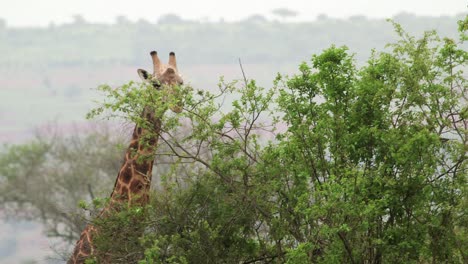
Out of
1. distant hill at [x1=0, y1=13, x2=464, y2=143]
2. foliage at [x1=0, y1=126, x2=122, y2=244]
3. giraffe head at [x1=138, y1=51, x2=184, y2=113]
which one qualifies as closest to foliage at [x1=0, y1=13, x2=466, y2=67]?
distant hill at [x1=0, y1=13, x2=464, y2=143]

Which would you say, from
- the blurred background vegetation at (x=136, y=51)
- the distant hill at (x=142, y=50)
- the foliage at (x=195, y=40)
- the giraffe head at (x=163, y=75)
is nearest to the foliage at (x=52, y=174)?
the giraffe head at (x=163, y=75)

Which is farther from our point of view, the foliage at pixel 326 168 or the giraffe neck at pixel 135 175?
the giraffe neck at pixel 135 175

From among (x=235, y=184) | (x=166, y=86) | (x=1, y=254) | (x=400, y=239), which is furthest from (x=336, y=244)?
(x=1, y=254)

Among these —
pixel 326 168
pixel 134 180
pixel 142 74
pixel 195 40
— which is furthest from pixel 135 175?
pixel 195 40

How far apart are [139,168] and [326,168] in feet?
9.20

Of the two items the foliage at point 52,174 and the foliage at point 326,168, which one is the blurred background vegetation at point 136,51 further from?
the foliage at point 326,168

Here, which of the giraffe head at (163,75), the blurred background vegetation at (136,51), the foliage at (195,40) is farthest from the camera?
the foliage at (195,40)

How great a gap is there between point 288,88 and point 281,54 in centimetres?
12897

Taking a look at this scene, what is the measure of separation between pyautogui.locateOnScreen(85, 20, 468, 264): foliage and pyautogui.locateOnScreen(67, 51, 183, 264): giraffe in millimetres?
337

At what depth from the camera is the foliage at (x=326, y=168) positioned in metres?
10.6

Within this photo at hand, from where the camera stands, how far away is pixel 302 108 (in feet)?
37.3

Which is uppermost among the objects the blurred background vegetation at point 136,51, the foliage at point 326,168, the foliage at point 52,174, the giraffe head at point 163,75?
the blurred background vegetation at point 136,51

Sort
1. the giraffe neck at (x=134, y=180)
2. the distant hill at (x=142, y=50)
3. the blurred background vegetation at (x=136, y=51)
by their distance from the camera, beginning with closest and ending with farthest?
the giraffe neck at (x=134, y=180)
the blurred background vegetation at (x=136, y=51)
the distant hill at (x=142, y=50)

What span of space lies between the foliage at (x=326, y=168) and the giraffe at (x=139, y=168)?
13.3 inches
